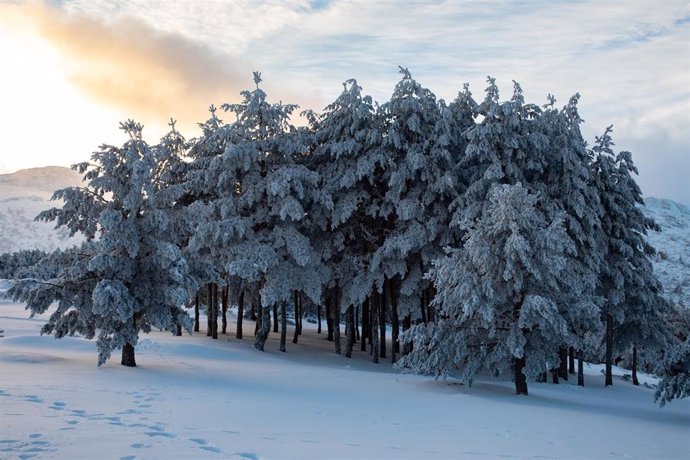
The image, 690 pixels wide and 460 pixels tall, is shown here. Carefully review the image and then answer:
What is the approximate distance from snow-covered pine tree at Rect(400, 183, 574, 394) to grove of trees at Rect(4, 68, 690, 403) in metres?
0.05

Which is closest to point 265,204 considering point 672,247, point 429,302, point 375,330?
point 375,330

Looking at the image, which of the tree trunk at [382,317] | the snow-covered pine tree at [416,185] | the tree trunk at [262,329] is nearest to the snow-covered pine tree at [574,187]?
the snow-covered pine tree at [416,185]

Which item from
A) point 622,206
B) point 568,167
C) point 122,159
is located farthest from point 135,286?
point 622,206

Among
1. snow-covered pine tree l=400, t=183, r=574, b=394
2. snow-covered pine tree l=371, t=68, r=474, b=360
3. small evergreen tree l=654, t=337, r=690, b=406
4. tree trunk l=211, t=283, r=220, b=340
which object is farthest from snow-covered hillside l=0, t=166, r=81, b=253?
small evergreen tree l=654, t=337, r=690, b=406

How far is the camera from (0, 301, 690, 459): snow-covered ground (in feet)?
26.8

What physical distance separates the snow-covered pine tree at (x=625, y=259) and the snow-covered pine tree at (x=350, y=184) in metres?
10.6

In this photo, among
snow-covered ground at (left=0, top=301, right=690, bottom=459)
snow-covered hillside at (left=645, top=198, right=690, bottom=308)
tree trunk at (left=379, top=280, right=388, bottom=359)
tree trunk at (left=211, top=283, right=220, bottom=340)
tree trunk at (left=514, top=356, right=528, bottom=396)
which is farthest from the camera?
snow-covered hillside at (left=645, top=198, right=690, bottom=308)

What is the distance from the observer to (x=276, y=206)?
25.3 meters

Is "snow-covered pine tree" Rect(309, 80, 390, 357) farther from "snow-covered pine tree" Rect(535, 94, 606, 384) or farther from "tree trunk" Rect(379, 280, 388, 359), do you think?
"snow-covered pine tree" Rect(535, 94, 606, 384)

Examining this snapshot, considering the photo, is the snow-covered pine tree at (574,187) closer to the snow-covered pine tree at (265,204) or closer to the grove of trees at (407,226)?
the grove of trees at (407,226)

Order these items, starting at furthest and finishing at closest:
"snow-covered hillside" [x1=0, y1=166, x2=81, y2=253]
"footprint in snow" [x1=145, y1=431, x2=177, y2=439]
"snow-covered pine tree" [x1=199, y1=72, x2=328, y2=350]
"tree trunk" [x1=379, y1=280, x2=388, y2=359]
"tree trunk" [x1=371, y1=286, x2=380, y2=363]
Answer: "snow-covered hillside" [x1=0, y1=166, x2=81, y2=253] → "tree trunk" [x1=379, y1=280, x2=388, y2=359] → "tree trunk" [x1=371, y1=286, x2=380, y2=363] → "snow-covered pine tree" [x1=199, y1=72, x2=328, y2=350] → "footprint in snow" [x1=145, y1=431, x2=177, y2=439]

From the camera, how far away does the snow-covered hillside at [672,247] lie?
6336 cm

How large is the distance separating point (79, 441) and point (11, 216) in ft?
470

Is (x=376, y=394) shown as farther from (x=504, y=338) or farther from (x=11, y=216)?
(x=11, y=216)
